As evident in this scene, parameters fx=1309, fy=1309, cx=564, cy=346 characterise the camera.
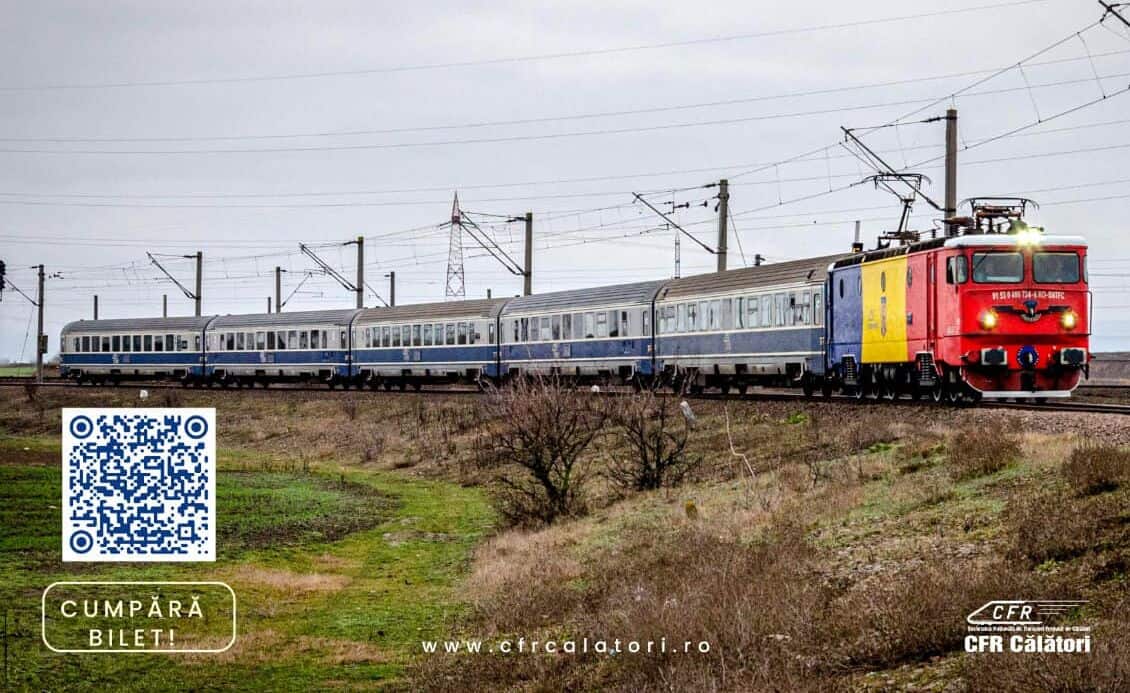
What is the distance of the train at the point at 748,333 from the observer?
84.0 feet

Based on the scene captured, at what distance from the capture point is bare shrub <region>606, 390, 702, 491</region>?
27.9m

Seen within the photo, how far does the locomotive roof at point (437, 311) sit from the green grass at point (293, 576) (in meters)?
18.5

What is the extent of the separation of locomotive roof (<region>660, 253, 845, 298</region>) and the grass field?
4.41 meters

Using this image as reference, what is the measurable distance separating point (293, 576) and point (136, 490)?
11.3 feet

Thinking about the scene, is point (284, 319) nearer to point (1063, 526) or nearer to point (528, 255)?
point (528, 255)

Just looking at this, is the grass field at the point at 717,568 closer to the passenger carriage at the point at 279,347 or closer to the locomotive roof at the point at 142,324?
the passenger carriage at the point at 279,347

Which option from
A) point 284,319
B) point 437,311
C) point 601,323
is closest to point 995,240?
point 601,323

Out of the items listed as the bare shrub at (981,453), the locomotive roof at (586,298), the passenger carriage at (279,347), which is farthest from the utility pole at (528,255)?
the bare shrub at (981,453)

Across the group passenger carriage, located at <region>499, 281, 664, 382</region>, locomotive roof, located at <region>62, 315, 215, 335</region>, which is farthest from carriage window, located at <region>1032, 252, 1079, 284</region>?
locomotive roof, located at <region>62, 315, 215, 335</region>

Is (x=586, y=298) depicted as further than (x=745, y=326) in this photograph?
Yes

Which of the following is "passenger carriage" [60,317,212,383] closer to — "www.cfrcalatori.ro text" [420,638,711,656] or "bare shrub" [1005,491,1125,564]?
"www.cfrcalatori.ro text" [420,638,711,656]

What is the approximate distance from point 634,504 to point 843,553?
10.4 metres

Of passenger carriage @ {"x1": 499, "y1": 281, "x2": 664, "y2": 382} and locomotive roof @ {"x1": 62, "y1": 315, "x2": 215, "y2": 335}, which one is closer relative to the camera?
passenger carriage @ {"x1": 499, "y1": 281, "x2": 664, "y2": 382}

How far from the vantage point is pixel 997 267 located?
2561 cm
